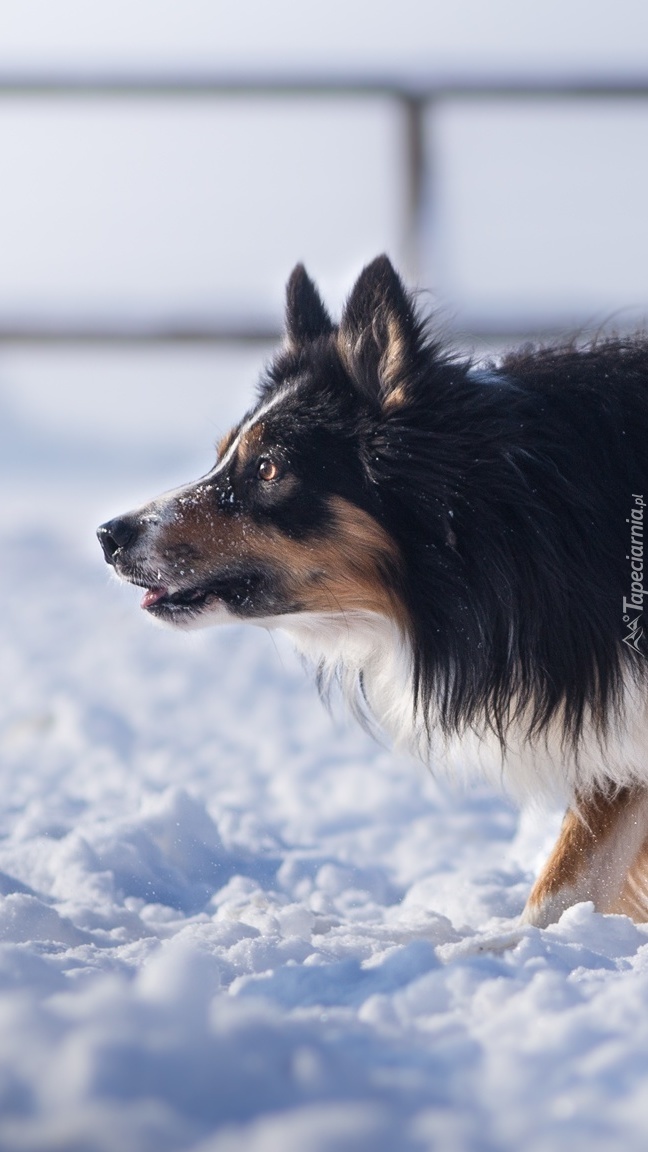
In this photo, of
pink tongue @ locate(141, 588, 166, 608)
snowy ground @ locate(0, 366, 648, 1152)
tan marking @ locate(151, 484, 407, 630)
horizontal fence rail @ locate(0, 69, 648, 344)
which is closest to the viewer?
snowy ground @ locate(0, 366, 648, 1152)

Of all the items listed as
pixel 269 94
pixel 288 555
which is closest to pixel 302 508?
Answer: pixel 288 555

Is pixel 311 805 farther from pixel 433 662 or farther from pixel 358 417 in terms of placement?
pixel 358 417

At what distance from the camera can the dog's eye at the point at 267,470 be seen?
255 centimetres

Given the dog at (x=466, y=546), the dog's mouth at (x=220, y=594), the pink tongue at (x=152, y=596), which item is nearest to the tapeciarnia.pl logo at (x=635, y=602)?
the dog at (x=466, y=546)

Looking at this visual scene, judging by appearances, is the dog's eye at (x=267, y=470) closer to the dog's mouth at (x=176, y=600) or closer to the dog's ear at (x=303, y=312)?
the dog's mouth at (x=176, y=600)

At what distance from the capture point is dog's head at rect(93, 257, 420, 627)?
2.49 m

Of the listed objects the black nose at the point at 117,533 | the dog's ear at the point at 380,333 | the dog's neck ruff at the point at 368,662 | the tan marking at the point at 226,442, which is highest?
the dog's ear at the point at 380,333

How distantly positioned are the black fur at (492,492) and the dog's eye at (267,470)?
0.05 m

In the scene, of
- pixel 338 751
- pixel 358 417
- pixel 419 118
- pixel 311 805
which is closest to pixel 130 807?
pixel 311 805

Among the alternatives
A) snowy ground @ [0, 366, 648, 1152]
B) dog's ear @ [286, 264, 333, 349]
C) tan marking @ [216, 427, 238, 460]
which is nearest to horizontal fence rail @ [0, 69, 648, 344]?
snowy ground @ [0, 366, 648, 1152]

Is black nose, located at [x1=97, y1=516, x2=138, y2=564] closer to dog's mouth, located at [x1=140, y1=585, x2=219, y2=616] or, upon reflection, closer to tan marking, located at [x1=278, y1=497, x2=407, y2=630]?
dog's mouth, located at [x1=140, y1=585, x2=219, y2=616]

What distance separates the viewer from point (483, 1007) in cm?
164

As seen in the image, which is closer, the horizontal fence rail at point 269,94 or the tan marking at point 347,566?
the tan marking at point 347,566

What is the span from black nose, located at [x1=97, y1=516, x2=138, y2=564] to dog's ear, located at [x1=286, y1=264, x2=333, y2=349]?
1.90 ft
